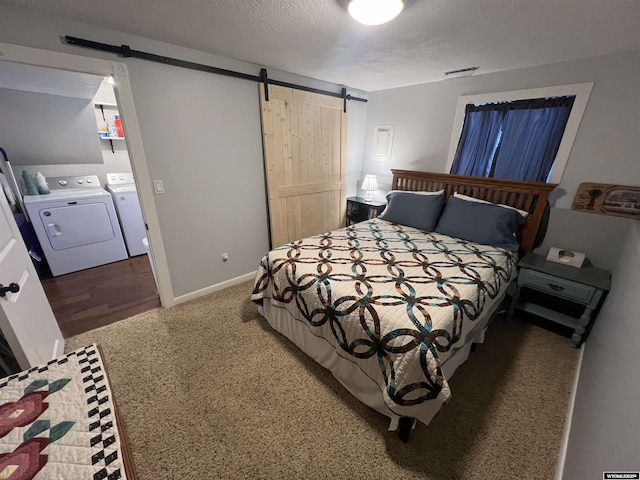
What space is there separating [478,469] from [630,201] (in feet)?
7.42

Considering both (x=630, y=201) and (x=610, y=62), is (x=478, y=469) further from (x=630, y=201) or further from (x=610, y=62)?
(x=610, y=62)

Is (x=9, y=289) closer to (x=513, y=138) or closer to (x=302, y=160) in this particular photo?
(x=302, y=160)

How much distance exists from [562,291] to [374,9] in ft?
7.76

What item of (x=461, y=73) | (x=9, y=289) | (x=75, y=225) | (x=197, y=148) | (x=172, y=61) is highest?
(x=461, y=73)

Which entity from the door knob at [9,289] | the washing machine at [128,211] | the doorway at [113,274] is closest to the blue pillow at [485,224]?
the doorway at [113,274]

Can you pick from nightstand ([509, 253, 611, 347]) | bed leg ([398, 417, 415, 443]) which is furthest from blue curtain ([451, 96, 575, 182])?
bed leg ([398, 417, 415, 443])

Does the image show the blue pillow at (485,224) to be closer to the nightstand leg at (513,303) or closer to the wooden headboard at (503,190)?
the wooden headboard at (503,190)

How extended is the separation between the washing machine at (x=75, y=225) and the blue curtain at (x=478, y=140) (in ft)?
14.1

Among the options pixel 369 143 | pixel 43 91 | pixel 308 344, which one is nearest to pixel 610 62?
pixel 369 143

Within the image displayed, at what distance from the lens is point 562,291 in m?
1.94

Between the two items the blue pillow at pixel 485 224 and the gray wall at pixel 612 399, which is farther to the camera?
the blue pillow at pixel 485 224

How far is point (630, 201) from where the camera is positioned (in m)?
1.91

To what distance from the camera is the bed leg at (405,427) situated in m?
1.31

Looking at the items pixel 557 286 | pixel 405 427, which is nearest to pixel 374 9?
pixel 405 427
